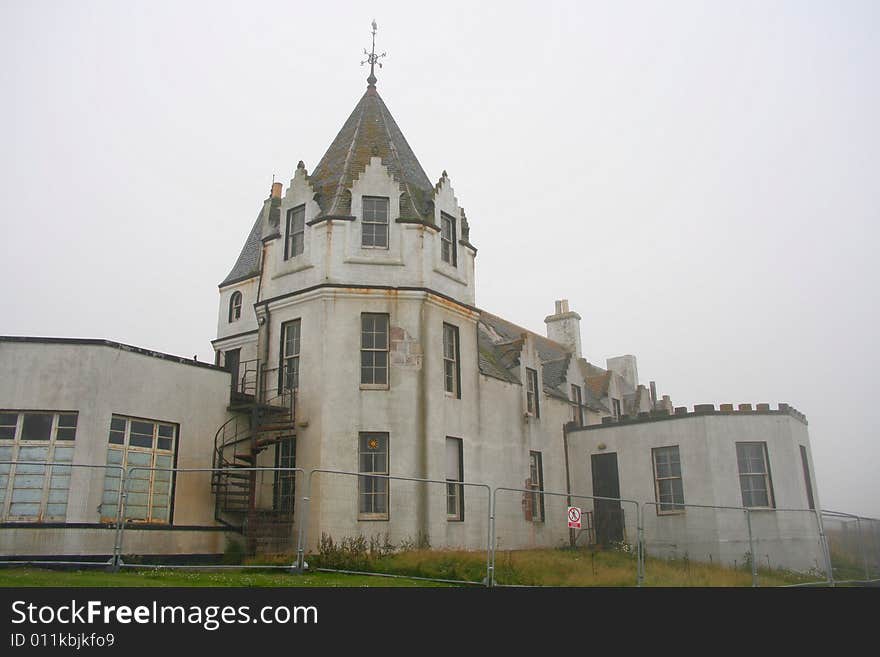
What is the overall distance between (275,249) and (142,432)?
759cm

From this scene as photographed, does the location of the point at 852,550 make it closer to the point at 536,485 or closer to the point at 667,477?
the point at 667,477

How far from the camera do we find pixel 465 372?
25.4 metres

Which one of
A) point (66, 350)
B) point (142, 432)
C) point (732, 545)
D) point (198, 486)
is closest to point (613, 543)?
point (732, 545)

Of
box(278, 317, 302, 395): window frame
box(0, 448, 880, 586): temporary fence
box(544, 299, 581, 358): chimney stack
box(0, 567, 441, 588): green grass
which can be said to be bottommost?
box(0, 567, 441, 588): green grass

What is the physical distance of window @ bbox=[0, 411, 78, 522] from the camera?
738 inches

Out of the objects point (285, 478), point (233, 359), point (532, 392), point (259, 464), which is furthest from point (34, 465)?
point (532, 392)

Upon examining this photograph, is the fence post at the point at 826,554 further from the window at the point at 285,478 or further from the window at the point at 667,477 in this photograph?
the window at the point at 285,478

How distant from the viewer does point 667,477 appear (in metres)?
28.7

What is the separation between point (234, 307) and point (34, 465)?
11919 millimetres

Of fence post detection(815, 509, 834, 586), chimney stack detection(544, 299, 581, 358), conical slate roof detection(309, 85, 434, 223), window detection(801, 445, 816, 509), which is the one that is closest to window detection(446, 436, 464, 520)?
conical slate roof detection(309, 85, 434, 223)

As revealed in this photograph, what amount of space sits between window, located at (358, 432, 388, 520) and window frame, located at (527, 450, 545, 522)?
24.7ft

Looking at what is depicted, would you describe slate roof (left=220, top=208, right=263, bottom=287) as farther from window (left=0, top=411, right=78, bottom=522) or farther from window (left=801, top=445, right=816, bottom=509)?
window (left=801, top=445, right=816, bottom=509)

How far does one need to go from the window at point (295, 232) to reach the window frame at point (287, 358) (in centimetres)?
232

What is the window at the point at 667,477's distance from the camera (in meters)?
28.3
